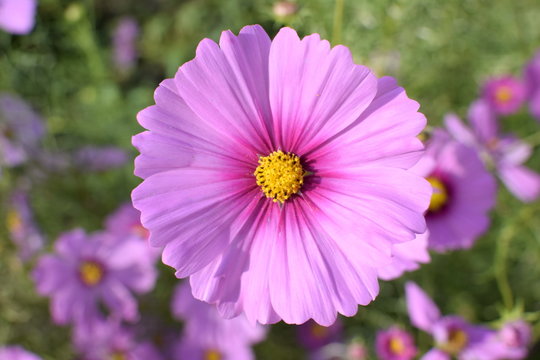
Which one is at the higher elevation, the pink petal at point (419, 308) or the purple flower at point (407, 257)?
the pink petal at point (419, 308)

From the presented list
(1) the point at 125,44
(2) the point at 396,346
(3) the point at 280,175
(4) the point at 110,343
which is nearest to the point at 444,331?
(2) the point at 396,346

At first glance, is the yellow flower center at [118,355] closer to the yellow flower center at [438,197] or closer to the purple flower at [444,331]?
the purple flower at [444,331]

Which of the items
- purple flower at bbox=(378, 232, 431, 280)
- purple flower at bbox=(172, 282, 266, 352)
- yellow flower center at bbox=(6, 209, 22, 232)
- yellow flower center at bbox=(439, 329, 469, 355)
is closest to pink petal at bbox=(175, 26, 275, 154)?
purple flower at bbox=(378, 232, 431, 280)

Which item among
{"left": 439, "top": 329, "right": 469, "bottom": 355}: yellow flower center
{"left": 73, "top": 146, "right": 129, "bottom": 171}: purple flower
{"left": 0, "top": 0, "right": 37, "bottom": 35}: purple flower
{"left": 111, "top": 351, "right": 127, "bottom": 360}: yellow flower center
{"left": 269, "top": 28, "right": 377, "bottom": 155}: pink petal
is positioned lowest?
{"left": 439, "top": 329, "right": 469, "bottom": 355}: yellow flower center

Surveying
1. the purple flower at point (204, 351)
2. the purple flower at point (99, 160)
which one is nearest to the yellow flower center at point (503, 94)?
the purple flower at point (204, 351)

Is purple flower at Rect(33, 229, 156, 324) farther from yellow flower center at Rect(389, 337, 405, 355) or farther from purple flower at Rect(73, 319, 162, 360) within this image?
yellow flower center at Rect(389, 337, 405, 355)

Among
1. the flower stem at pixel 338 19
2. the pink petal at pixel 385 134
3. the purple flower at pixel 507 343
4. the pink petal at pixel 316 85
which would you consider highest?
the flower stem at pixel 338 19

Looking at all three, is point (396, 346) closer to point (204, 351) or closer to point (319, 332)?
point (319, 332)
